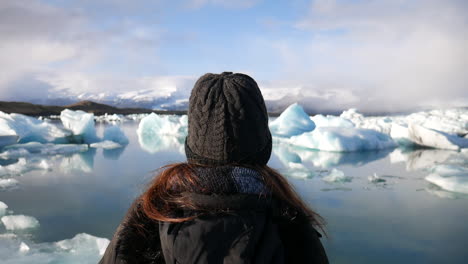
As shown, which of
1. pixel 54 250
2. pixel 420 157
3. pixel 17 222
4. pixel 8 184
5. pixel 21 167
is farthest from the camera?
pixel 420 157

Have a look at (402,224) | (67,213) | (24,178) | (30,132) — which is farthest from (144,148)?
(402,224)

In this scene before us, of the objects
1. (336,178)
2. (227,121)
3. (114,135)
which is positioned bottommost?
(336,178)

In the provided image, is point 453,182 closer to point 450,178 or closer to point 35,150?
point 450,178

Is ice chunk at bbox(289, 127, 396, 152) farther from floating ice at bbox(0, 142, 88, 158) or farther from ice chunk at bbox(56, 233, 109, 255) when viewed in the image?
ice chunk at bbox(56, 233, 109, 255)

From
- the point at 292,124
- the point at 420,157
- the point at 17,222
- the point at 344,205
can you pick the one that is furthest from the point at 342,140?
the point at 17,222

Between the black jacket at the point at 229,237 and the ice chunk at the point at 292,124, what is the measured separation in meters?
9.99

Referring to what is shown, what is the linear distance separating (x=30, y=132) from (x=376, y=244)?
8166 mm

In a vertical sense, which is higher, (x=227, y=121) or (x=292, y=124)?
(x=227, y=121)

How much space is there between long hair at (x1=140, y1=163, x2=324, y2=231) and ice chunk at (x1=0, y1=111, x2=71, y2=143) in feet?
26.9

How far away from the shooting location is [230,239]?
1.78 ft

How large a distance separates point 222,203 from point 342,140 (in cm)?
779

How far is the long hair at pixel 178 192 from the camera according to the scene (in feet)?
1.99

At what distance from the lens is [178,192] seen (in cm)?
64

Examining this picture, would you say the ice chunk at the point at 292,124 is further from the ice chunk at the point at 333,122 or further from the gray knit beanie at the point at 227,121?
the gray knit beanie at the point at 227,121
